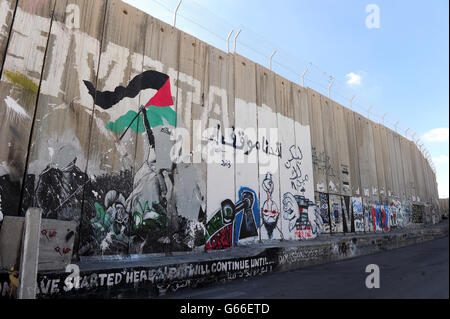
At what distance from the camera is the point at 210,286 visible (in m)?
6.82

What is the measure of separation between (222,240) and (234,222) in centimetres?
80

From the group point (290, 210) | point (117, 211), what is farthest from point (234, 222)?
point (117, 211)

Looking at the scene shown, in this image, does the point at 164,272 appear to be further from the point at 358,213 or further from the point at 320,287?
the point at 358,213

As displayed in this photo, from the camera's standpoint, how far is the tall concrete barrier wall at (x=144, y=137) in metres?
6.64

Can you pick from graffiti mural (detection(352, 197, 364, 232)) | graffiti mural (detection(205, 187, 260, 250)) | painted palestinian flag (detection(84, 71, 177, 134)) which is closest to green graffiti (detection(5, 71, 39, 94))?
painted palestinian flag (detection(84, 71, 177, 134))

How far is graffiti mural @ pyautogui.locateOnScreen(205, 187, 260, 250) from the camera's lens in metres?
9.33

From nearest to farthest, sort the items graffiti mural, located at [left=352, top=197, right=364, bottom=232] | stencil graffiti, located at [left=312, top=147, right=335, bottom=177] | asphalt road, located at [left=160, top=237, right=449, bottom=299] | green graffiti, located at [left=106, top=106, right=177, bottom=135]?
asphalt road, located at [left=160, top=237, right=449, bottom=299] → green graffiti, located at [left=106, top=106, right=177, bottom=135] → stencil graffiti, located at [left=312, top=147, right=335, bottom=177] → graffiti mural, located at [left=352, top=197, right=364, bottom=232]

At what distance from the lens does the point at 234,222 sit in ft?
32.8

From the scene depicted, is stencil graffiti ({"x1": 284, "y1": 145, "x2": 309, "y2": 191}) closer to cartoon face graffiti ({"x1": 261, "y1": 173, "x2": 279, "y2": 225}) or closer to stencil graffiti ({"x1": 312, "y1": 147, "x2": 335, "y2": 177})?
stencil graffiti ({"x1": 312, "y1": 147, "x2": 335, "y2": 177})

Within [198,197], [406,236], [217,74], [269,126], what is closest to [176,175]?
[198,197]

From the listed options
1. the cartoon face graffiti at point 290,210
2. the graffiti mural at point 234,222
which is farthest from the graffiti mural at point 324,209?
the graffiti mural at point 234,222

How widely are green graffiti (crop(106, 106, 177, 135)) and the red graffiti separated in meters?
3.83
